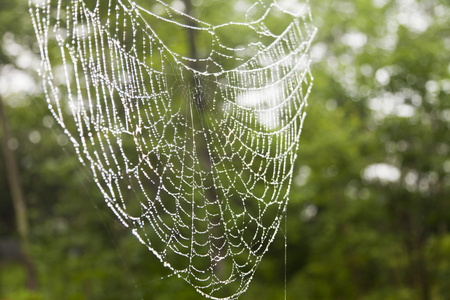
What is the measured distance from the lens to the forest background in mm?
7164

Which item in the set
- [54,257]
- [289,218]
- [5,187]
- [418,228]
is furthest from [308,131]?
[5,187]

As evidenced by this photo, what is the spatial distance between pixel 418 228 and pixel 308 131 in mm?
2375

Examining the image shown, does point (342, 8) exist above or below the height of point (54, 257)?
above

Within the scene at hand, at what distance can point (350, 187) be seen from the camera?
344 inches

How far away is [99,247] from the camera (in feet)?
26.6

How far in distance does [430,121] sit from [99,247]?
5.58m

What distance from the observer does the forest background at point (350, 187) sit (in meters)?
7.16

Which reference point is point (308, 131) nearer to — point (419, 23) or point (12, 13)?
point (419, 23)

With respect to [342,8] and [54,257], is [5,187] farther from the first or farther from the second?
[342,8]

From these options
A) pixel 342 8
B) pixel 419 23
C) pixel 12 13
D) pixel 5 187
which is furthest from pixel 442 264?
pixel 5 187

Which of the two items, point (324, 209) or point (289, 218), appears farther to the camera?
point (324, 209)

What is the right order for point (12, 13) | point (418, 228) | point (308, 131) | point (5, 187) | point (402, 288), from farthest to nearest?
point (5, 187), point (402, 288), point (308, 131), point (418, 228), point (12, 13)

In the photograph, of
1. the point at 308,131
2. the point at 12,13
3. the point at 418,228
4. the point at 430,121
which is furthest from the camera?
the point at 308,131

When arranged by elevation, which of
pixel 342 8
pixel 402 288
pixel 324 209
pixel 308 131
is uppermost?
pixel 342 8
